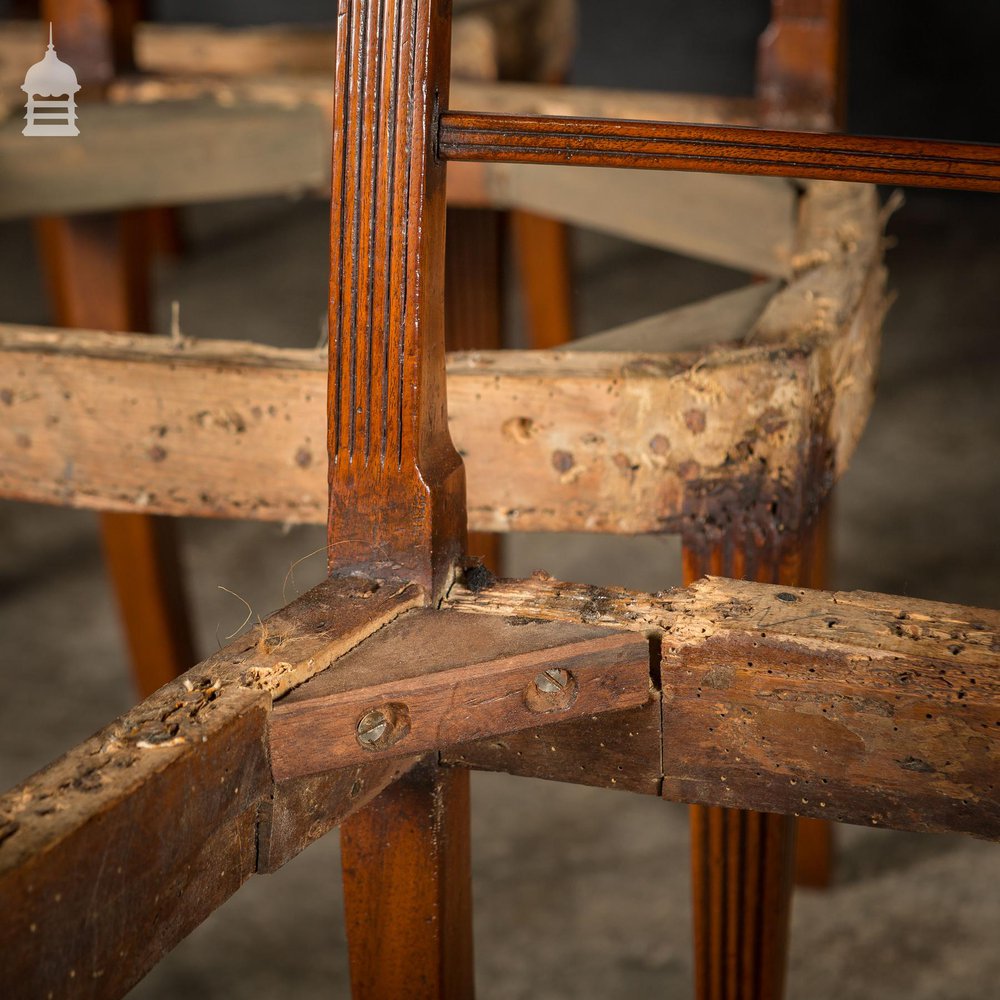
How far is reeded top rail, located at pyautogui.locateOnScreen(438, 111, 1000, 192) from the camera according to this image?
1278 millimetres

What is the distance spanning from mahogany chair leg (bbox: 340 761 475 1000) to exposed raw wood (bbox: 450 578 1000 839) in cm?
24

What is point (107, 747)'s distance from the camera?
3.74ft

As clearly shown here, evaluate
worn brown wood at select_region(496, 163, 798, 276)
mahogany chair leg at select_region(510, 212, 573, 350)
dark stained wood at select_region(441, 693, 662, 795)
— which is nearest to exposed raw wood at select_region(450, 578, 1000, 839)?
dark stained wood at select_region(441, 693, 662, 795)

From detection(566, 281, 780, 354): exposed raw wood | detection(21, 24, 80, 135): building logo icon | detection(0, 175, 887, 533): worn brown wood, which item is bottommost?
detection(0, 175, 887, 533): worn brown wood

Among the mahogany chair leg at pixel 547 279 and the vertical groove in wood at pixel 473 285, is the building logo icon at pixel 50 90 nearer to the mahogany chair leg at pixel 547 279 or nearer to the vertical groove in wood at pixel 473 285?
the vertical groove in wood at pixel 473 285

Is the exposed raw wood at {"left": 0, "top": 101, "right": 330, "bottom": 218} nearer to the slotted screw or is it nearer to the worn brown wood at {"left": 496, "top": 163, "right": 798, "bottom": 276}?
the worn brown wood at {"left": 496, "top": 163, "right": 798, "bottom": 276}

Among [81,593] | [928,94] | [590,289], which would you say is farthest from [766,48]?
[928,94]

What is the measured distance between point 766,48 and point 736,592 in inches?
68.6

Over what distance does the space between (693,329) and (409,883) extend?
33.0 inches

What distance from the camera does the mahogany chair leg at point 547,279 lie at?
402 cm

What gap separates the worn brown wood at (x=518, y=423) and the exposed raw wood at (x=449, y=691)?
0.48 m

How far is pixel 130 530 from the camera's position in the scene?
3.01 m

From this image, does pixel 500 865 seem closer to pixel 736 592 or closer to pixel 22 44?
pixel 736 592

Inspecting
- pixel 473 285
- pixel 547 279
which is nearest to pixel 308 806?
pixel 473 285
